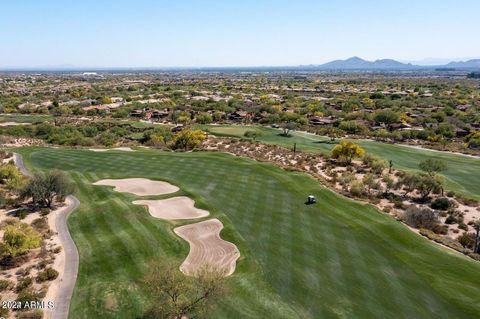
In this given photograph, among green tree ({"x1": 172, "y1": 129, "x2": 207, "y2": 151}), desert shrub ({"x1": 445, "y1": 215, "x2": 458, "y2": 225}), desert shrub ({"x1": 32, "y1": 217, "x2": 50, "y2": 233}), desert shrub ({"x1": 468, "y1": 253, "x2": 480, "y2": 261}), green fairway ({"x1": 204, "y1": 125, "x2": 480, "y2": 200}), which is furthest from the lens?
green tree ({"x1": 172, "y1": 129, "x2": 207, "y2": 151})

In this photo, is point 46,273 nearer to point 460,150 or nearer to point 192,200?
point 192,200

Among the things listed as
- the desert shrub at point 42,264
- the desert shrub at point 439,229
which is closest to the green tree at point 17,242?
the desert shrub at point 42,264

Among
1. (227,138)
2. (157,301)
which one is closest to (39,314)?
(157,301)

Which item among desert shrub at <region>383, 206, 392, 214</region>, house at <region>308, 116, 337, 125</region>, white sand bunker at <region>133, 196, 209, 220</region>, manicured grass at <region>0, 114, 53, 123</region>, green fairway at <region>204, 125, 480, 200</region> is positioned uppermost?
manicured grass at <region>0, 114, 53, 123</region>

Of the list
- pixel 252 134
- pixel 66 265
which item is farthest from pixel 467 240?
pixel 252 134

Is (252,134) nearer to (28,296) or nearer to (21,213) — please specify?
(21,213)

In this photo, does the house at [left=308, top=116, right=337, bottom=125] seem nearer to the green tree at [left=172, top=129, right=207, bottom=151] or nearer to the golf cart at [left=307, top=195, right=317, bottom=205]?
the green tree at [left=172, top=129, right=207, bottom=151]

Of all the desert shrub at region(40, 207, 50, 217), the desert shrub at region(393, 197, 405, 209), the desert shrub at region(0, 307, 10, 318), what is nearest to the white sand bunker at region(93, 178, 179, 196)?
the desert shrub at region(40, 207, 50, 217)
